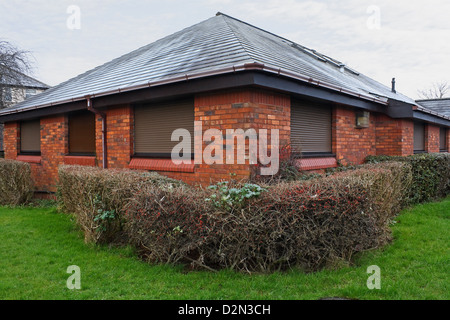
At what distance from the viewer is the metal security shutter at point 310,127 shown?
7.12 m

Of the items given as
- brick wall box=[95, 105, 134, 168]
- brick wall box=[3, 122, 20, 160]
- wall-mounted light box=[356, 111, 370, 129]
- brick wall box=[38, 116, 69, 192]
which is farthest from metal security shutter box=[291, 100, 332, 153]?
brick wall box=[3, 122, 20, 160]

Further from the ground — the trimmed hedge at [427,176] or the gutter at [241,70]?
the gutter at [241,70]

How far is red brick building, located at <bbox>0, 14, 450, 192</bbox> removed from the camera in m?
5.94

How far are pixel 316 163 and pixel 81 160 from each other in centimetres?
652

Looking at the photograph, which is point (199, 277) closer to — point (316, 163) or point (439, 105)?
point (316, 163)

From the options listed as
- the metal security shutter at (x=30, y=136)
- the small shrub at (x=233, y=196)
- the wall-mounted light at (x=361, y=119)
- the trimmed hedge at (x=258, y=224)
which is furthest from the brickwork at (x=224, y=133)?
the trimmed hedge at (x=258, y=224)

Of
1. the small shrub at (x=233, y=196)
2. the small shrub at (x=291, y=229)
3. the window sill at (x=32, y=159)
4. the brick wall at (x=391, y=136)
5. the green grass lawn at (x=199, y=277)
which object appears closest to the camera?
the green grass lawn at (x=199, y=277)

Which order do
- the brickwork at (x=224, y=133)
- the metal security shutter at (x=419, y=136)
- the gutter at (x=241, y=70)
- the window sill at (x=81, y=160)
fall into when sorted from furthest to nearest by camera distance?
the metal security shutter at (x=419, y=136) < the window sill at (x=81, y=160) < the brickwork at (x=224, y=133) < the gutter at (x=241, y=70)

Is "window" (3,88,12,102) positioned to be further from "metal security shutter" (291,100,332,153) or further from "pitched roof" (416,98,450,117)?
"pitched roof" (416,98,450,117)

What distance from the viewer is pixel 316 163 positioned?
291 inches

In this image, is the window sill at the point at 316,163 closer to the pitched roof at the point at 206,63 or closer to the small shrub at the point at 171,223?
the pitched roof at the point at 206,63

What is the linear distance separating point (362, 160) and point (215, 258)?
6.90 meters

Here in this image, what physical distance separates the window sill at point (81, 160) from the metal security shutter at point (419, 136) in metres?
11.1

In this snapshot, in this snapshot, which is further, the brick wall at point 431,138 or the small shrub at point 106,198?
the brick wall at point 431,138
